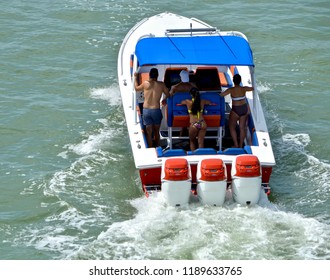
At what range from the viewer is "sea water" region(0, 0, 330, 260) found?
1123cm

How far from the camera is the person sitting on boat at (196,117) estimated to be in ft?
40.7

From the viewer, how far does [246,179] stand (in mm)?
11656

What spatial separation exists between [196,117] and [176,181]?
4.41ft

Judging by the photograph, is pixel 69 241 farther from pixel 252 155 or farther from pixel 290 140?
pixel 290 140

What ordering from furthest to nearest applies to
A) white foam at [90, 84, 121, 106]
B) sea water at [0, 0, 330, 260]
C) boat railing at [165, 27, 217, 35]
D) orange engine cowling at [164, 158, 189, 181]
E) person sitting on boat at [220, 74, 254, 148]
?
white foam at [90, 84, 121, 106], boat railing at [165, 27, 217, 35], person sitting on boat at [220, 74, 254, 148], orange engine cowling at [164, 158, 189, 181], sea water at [0, 0, 330, 260]

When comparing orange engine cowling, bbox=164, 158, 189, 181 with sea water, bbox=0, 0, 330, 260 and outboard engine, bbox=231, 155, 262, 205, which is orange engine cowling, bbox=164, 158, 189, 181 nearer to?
sea water, bbox=0, 0, 330, 260

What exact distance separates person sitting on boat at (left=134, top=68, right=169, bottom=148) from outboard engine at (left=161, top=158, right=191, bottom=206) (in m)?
1.36

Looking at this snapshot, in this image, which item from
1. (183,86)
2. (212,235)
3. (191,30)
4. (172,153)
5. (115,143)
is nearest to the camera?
(212,235)

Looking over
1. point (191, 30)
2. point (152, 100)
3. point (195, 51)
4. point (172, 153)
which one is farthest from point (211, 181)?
point (191, 30)

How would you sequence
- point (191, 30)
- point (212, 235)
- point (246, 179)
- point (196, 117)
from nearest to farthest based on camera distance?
point (212, 235) < point (246, 179) < point (196, 117) < point (191, 30)

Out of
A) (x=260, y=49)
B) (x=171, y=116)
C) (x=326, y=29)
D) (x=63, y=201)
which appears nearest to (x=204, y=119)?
(x=171, y=116)

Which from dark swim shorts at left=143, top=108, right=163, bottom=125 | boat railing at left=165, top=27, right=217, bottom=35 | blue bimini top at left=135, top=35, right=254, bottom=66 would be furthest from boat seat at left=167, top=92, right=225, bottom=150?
boat railing at left=165, top=27, right=217, bottom=35

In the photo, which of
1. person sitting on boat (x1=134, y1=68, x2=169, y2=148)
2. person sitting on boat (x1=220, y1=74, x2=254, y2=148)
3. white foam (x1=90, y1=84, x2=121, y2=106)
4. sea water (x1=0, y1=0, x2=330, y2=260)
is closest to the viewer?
sea water (x1=0, y1=0, x2=330, y2=260)

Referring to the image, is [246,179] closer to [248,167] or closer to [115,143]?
[248,167]
